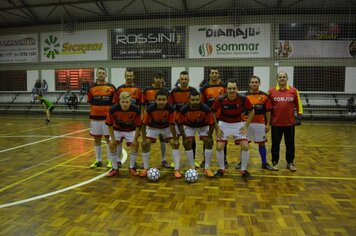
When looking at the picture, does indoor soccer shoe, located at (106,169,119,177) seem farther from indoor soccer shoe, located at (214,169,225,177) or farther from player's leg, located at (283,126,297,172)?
player's leg, located at (283,126,297,172)

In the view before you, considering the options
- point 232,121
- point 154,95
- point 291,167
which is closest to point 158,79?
point 154,95

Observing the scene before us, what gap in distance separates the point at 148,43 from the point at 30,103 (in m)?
7.06

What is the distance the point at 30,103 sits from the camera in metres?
16.6

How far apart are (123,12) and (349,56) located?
10.5 meters

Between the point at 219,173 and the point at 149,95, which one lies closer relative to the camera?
→ the point at 219,173

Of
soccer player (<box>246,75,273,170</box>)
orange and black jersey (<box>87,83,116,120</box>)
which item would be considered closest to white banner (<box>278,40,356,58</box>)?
soccer player (<box>246,75,273,170</box>)

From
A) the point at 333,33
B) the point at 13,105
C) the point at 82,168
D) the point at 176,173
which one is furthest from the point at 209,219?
the point at 13,105

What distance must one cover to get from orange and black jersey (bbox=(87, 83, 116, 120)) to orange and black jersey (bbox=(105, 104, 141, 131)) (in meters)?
0.54

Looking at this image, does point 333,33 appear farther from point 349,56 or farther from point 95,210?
point 95,210

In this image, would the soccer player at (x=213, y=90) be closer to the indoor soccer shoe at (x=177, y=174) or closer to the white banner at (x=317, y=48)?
the indoor soccer shoe at (x=177, y=174)

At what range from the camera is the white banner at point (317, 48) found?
544 inches

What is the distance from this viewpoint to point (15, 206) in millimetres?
3691

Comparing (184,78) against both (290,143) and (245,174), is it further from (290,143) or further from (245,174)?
(290,143)

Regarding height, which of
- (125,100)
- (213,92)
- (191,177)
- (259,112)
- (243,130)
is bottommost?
(191,177)
